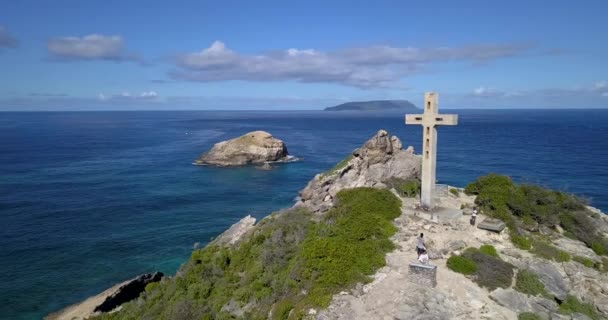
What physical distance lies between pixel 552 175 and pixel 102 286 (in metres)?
63.5

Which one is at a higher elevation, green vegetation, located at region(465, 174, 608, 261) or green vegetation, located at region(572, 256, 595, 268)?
green vegetation, located at region(465, 174, 608, 261)

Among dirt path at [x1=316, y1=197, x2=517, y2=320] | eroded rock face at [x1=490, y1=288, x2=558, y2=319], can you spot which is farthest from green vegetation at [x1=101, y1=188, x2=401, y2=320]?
eroded rock face at [x1=490, y1=288, x2=558, y2=319]

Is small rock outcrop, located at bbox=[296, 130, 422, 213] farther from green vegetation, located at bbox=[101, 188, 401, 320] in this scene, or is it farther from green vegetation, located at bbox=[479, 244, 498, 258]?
green vegetation, located at bbox=[479, 244, 498, 258]

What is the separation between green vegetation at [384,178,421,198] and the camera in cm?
3088

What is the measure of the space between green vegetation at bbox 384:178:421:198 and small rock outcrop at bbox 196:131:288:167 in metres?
54.8

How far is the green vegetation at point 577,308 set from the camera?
691 inches

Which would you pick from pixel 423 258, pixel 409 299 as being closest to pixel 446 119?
pixel 423 258

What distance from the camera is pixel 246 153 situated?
281 ft

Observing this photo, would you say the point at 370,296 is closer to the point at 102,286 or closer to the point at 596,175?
the point at 102,286

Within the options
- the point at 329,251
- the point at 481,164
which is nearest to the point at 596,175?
the point at 481,164

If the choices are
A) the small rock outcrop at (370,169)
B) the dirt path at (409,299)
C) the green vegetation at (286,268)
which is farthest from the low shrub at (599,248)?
the small rock outcrop at (370,169)

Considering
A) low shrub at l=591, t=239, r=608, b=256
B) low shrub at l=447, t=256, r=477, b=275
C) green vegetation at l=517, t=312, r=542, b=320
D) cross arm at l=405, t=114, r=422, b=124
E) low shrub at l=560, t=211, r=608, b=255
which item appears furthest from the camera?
cross arm at l=405, t=114, r=422, b=124

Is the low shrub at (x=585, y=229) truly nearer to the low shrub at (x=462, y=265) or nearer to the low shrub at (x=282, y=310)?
the low shrub at (x=462, y=265)

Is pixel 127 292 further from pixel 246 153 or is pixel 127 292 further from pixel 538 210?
pixel 246 153
